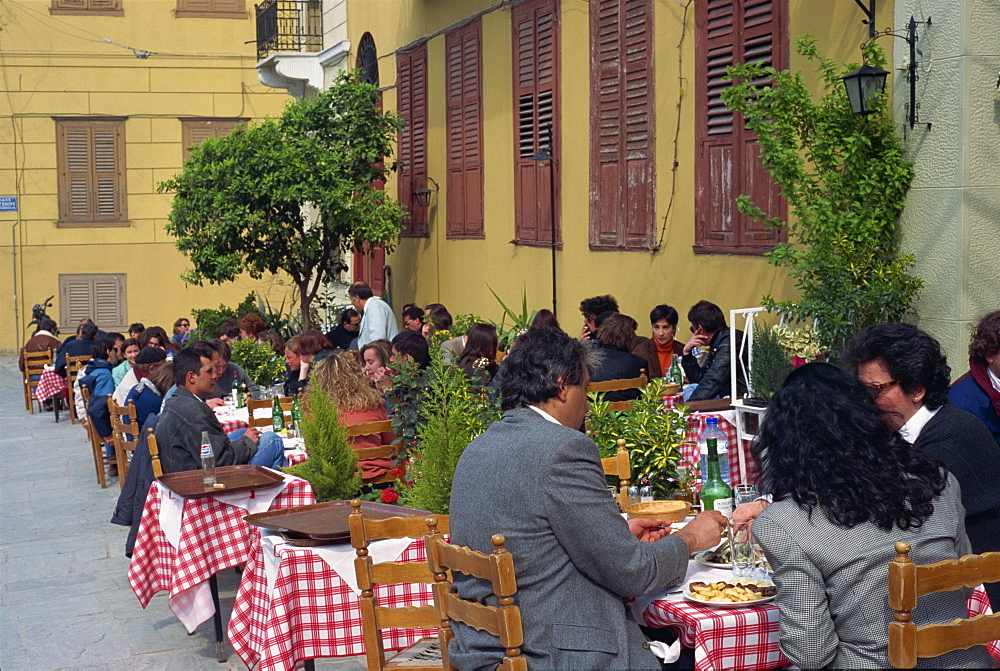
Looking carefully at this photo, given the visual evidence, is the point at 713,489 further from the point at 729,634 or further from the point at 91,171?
the point at 91,171

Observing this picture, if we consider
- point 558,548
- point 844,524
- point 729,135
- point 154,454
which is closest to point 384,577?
point 558,548

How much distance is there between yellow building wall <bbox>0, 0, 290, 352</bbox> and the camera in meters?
23.5

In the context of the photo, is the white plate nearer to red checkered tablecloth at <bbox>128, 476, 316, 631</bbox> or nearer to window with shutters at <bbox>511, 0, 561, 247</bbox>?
red checkered tablecloth at <bbox>128, 476, 316, 631</bbox>

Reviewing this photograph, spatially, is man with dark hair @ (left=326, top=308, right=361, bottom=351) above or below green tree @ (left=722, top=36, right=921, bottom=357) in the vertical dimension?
below

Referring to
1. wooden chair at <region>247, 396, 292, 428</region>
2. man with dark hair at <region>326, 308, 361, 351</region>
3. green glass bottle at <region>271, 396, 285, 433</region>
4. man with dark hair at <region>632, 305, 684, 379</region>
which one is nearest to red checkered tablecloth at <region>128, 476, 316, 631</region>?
green glass bottle at <region>271, 396, 285, 433</region>

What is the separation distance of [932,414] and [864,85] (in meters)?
3.62

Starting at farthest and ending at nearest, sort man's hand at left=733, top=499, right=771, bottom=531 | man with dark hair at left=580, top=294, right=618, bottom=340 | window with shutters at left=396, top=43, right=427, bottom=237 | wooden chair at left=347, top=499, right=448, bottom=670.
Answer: window with shutters at left=396, top=43, right=427, bottom=237 < man with dark hair at left=580, top=294, right=618, bottom=340 < wooden chair at left=347, top=499, right=448, bottom=670 < man's hand at left=733, top=499, right=771, bottom=531

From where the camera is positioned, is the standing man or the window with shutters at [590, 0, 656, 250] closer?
the window with shutters at [590, 0, 656, 250]

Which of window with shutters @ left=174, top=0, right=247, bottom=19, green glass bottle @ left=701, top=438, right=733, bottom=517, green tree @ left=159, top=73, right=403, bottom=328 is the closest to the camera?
green glass bottle @ left=701, top=438, right=733, bottom=517

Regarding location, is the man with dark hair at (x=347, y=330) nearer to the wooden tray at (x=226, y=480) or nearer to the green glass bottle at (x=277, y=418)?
the green glass bottle at (x=277, y=418)

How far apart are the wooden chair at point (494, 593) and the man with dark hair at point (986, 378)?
234 cm

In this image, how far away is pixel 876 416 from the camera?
3.06 metres

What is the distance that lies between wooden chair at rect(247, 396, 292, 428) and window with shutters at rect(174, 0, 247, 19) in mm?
18039

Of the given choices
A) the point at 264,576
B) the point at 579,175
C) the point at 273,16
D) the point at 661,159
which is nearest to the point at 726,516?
the point at 264,576
